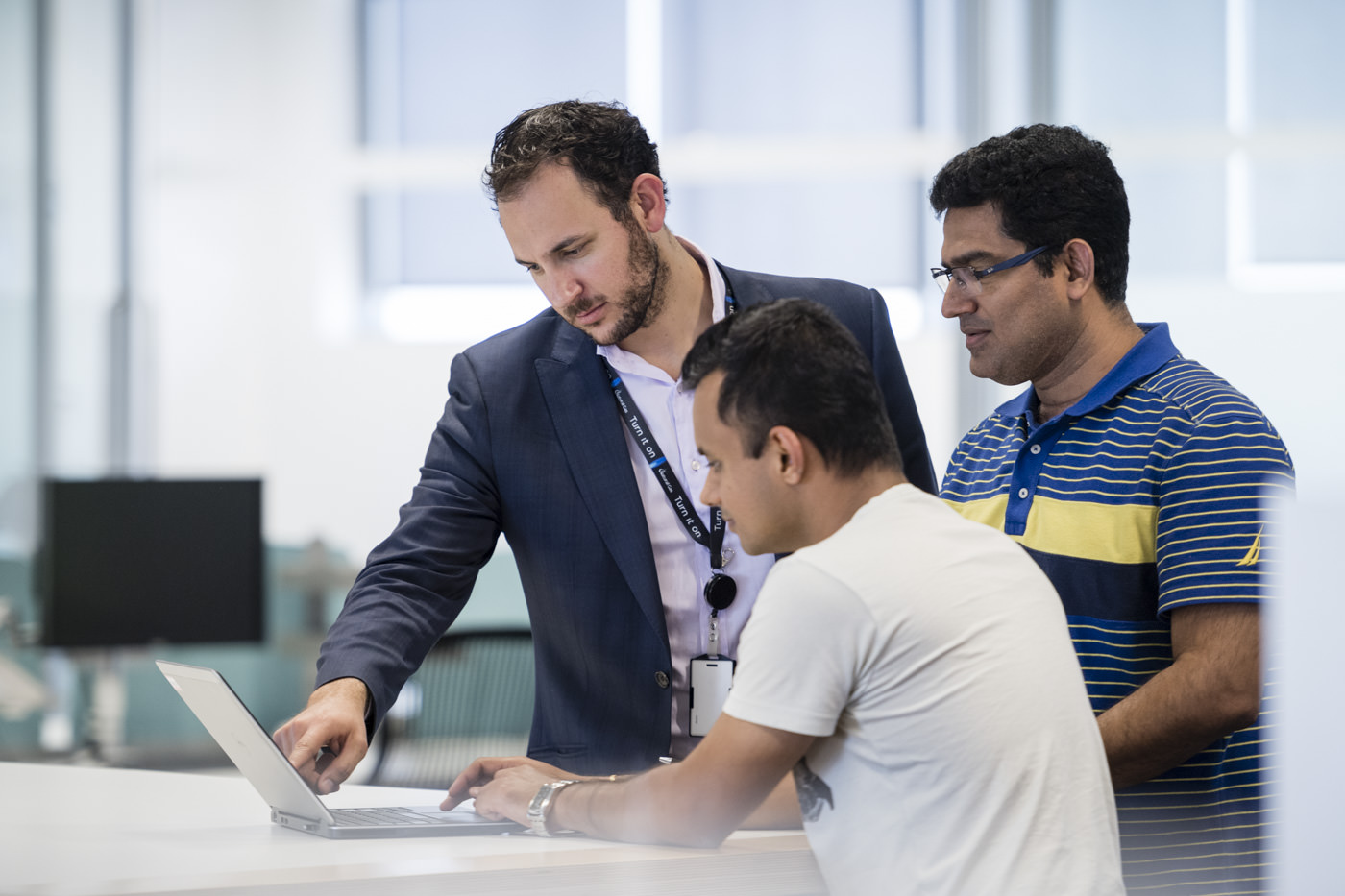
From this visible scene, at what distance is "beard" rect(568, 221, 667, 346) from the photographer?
1.69m

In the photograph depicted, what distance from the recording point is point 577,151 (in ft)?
5.50

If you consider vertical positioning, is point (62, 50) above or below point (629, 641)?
above

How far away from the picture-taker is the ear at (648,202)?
1745mm

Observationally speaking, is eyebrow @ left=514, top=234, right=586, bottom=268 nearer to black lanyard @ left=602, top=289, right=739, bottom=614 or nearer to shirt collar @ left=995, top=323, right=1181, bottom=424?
black lanyard @ left=602, top=289, right=739, bottom=614

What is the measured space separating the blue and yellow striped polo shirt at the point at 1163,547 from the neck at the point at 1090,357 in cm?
4

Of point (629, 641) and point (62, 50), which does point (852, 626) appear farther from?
point (62, 50)

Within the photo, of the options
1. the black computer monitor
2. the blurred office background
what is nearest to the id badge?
the black computer monitor

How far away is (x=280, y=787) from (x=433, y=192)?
12.2 feet

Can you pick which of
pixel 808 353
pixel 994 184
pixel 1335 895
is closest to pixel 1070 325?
pixel 994 184

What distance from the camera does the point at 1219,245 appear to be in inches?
166

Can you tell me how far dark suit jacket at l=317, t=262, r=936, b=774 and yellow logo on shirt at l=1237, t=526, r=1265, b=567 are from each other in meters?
0.55

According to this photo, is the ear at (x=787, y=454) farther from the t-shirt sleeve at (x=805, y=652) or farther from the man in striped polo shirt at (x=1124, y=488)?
the man in striped polo shirt at (x=1124, y=488)

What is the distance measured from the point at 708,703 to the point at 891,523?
0.62m

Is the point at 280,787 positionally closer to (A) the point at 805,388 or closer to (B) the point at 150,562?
(A) the point at 805,388
